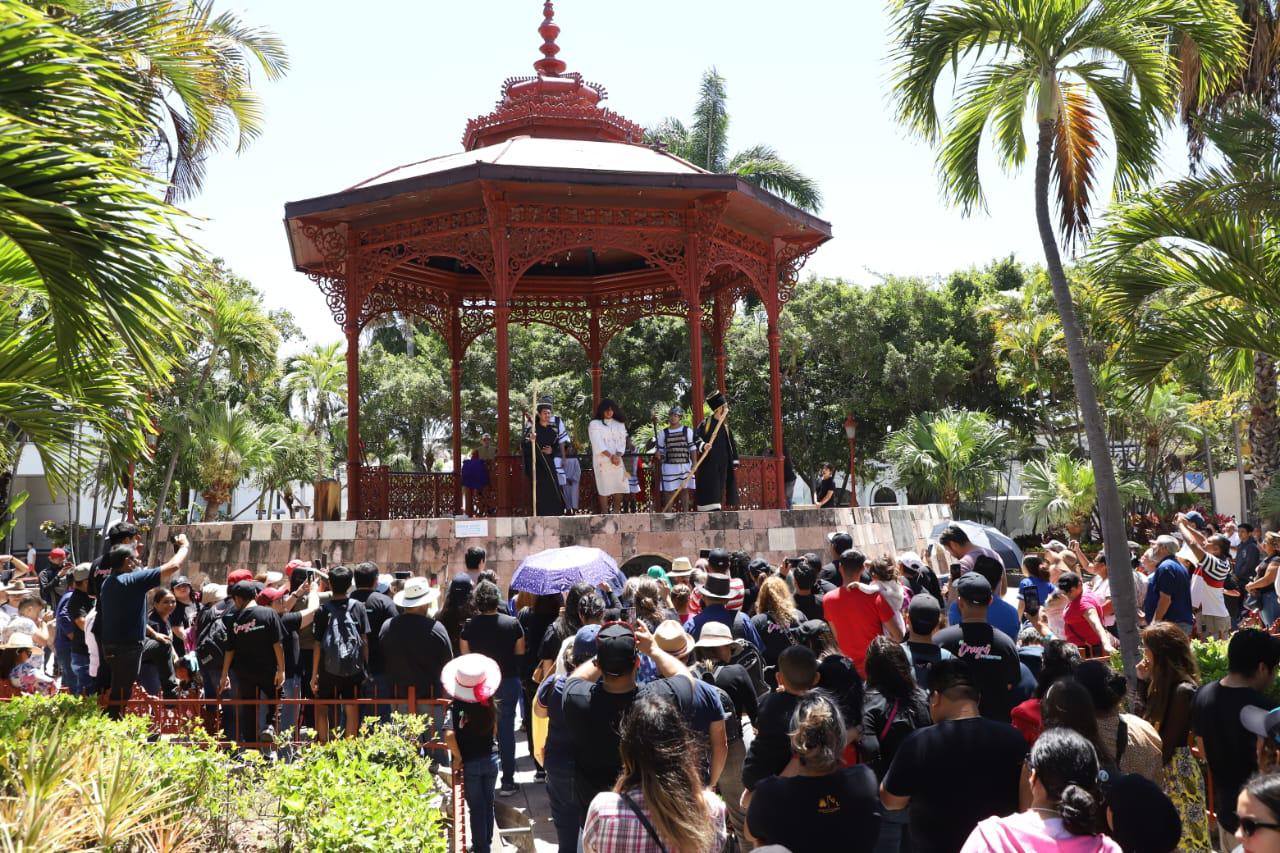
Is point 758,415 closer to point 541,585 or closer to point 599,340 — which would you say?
point 599,340

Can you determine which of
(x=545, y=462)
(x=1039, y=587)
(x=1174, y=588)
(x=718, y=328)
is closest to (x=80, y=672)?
(x=545, y=462)

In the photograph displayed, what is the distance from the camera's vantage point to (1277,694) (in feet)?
24.1

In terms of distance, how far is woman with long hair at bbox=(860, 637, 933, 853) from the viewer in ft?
16.0

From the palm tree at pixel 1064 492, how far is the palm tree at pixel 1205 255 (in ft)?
63.3

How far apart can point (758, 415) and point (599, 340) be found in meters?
15.0

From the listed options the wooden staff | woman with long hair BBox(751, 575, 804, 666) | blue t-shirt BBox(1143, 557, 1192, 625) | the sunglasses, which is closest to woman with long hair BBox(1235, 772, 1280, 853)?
the sunglasses

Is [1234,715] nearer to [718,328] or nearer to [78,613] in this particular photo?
[78,613]

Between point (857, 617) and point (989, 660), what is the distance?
2.02 m

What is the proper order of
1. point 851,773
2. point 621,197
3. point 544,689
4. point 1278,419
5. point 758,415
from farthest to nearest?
point 758,415 → point 1278,419 → point 621,197 → point 544,689 → point 851,773

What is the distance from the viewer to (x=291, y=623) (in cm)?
860

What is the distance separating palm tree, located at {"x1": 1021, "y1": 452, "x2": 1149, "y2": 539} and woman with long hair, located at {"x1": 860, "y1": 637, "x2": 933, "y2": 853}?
79.0ft

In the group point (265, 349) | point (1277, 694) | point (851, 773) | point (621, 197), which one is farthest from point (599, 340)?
point (851, 773)

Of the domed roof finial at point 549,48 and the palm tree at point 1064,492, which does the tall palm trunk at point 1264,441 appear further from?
the domed roof finial at point 549,48

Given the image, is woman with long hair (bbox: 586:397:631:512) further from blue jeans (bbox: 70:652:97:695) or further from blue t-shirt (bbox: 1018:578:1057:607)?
blue jeans (bbox: 70:652:97:695)
